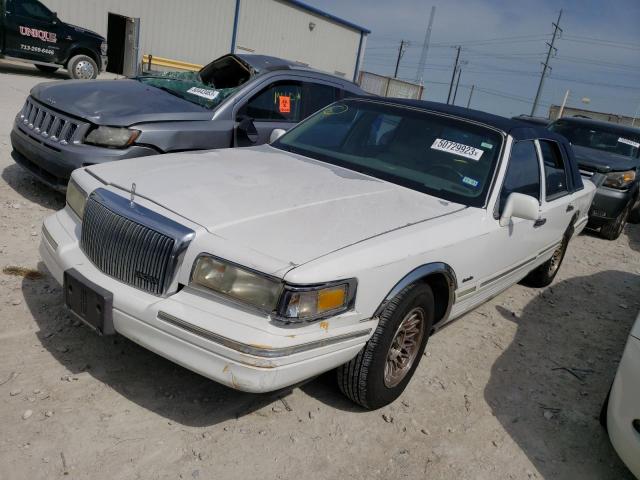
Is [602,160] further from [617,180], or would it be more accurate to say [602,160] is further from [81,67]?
[81,67]

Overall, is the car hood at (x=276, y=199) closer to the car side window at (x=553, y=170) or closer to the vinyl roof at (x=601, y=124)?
the car side window at (x=553, y=170)

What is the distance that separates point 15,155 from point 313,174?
11.0ft

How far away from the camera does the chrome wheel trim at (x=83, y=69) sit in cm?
1435

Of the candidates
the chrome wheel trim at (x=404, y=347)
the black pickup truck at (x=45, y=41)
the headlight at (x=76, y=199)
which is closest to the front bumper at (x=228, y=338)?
the chrome wheel trim at (x=404, y=347)

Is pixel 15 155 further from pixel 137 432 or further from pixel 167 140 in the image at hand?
pixel 137 432

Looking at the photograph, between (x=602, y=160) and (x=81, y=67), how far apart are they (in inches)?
501

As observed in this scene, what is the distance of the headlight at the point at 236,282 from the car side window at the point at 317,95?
4025 mm

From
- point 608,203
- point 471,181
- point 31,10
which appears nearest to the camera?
point 471,181

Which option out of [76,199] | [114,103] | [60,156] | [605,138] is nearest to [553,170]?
[76,199]

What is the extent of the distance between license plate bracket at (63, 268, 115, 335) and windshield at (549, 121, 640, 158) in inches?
338

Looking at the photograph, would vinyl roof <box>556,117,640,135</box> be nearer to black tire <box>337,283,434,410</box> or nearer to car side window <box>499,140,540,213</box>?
car side window <box>499,140,540,213</box>

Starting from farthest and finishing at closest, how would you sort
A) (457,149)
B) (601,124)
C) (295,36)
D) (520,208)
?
1. (295,36)
2. (601,124)
3. (457,149)
4. (520,208)

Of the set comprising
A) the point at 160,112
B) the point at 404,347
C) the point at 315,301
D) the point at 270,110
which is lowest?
the point at 404,347

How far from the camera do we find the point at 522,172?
3.88m
